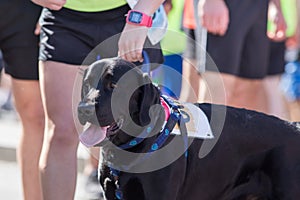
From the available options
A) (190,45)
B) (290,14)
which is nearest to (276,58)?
(290,14)

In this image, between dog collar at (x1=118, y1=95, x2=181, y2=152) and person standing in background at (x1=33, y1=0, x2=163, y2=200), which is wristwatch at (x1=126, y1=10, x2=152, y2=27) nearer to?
person standing in background at (x1=33, y1=0, x2=163, y2=200)

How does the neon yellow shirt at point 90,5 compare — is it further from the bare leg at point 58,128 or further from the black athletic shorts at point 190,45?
the black athletic shorts at point 190,45

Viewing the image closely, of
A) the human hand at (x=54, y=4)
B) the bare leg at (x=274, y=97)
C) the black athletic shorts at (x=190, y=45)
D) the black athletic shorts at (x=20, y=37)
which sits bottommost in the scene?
the bare leg at (x=274, y=97)

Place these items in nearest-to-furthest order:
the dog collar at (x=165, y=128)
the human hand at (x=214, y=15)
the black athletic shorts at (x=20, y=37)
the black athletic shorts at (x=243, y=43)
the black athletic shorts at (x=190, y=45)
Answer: the dog collar at (x=165, y=128), the black athletic shorts at (x=20, y=37), the human hand at (x=214, y=15), the black athletic shorts at (x=243, y=43), the black athletic shorts at (x=190, y=45)

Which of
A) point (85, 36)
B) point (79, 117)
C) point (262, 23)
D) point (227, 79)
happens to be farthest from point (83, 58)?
point (262, 23)

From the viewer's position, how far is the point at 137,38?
4.22 metres

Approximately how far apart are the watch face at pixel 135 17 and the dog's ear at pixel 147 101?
15.0 inches

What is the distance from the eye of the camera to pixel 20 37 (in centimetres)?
510

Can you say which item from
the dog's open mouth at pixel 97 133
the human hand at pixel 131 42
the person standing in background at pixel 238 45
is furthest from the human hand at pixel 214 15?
the dog's open mouth at pixel 97 133

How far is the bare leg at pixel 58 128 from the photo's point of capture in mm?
4500

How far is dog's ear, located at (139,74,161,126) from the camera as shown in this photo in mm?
3924

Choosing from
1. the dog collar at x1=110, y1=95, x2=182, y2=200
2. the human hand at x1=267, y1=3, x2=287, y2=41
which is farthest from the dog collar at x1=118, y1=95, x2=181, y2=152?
the human hand at x1=267, y1=3, x2=287, y2=41

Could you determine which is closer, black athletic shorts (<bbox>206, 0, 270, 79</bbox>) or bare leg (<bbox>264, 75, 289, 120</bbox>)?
black athletic shorts (<bbox>206, 0, 270, 79</bbox>)

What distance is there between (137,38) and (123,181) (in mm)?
666
